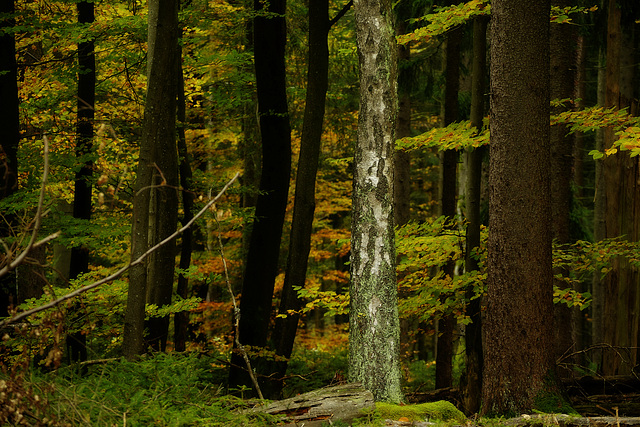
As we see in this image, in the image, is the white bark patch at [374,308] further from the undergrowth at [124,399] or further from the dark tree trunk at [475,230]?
the dark tree trunk at [475,230]

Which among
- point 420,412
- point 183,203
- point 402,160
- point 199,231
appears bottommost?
point 420,412

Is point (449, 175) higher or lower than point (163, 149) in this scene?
higher

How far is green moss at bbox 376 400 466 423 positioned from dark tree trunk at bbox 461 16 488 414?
375cm

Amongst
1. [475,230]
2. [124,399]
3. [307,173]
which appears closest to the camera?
[124,399]

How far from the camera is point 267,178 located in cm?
1093

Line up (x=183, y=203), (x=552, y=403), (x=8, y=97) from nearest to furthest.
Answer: (x=552, y=403), (x=8, y=97), (x=183, y=203)

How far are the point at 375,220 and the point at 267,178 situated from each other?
5.74 metres

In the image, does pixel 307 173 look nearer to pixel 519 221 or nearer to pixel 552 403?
pixel 519 221

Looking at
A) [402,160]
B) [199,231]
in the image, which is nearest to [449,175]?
[402,160]

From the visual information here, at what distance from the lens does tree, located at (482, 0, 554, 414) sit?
19.6ft

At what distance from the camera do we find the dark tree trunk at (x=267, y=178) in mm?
10492

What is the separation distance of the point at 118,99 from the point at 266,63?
17.4 ft

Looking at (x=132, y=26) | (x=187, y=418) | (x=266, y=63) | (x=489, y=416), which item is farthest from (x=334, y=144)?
(x=187, y=418)

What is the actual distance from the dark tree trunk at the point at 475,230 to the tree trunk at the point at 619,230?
101 inches
